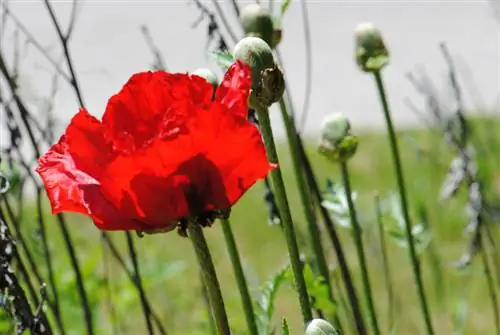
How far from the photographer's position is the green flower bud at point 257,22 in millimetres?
1260

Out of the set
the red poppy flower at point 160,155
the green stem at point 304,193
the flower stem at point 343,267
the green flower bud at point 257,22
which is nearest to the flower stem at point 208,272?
the red poppy flower at point 160,155

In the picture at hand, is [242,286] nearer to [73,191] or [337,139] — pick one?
[337,139]

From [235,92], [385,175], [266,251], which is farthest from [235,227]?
[235,92]

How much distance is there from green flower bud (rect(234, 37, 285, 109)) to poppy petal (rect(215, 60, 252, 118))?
0.11 meters

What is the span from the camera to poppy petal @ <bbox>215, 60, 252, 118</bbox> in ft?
2.93

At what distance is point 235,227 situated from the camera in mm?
3729

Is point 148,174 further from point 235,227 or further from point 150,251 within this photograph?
point 235,227

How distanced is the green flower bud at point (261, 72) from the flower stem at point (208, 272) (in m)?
0.19

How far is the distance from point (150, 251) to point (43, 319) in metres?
0.95

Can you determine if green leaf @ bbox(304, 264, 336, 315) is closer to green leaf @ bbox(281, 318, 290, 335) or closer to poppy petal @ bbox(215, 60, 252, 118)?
green leaf @ bbox(281, 318, 290, 335)

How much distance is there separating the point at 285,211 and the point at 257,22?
265 millimetres

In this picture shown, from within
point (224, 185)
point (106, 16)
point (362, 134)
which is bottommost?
point (362, 134)

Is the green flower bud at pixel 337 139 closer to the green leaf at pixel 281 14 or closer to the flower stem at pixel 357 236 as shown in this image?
the flower stem at pixel 357 236

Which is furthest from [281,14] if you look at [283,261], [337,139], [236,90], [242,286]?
[283,261]
